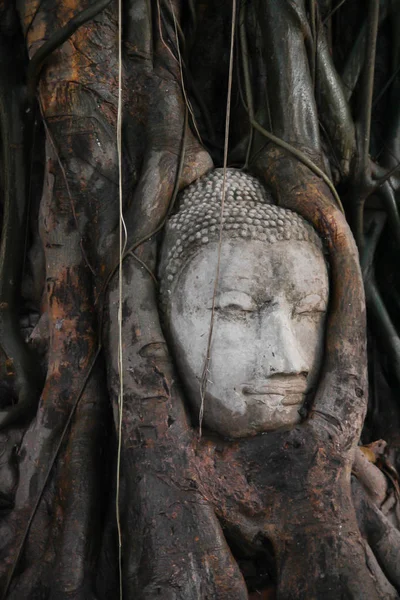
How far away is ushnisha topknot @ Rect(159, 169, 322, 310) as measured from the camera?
2.32 metres

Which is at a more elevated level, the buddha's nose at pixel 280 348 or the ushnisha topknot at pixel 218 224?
the ushnisha topknot at pixel 218 224

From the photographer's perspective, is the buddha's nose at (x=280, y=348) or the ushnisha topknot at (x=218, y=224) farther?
the ushnisha topknot at (x=218, y=224)

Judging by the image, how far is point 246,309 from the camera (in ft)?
7.36

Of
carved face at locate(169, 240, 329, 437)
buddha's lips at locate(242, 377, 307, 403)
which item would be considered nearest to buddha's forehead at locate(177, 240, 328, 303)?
carved face at locate(169, 240, 329, 437)

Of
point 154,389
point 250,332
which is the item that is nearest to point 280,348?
point 250,332

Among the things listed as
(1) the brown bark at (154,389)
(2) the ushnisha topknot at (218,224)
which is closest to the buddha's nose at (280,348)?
(1) the brown bark at (154,389)

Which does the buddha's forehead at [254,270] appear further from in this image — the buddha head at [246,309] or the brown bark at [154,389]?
the brown bark at [154,389]

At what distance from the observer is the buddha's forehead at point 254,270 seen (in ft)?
7.43

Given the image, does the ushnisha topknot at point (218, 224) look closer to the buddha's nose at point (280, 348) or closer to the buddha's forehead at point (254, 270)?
the buddha's forehead at point (254, 270)

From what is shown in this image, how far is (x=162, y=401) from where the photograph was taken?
2.24 metres

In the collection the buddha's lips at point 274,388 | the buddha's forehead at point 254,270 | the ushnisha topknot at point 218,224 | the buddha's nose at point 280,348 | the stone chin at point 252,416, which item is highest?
the ushnisha topknot at point 218,224

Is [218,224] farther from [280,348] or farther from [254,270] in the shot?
[280,348]

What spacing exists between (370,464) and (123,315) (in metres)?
0.98

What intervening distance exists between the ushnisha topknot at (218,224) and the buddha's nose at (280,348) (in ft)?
0.85
